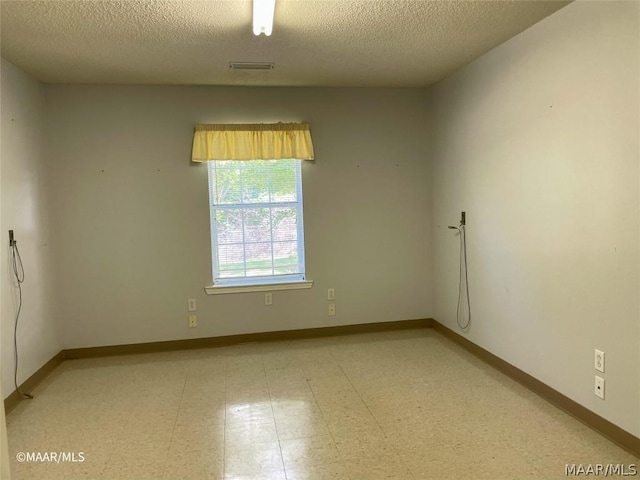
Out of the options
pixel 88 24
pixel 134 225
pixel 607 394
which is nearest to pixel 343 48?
pixel 88 24

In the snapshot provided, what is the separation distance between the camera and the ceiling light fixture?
2.32m

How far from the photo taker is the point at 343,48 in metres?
3.16

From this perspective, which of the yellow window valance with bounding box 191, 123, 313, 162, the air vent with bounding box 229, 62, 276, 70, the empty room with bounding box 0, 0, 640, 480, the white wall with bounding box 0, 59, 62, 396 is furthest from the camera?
the yellow window valance with bounding box 191, 123, 313, 162

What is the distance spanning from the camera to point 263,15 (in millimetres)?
2416

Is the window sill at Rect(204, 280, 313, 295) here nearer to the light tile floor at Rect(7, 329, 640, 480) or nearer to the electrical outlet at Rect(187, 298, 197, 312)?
the electrical outlet at Rect(187, 298, 197, 312)

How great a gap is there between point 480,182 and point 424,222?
102 cm

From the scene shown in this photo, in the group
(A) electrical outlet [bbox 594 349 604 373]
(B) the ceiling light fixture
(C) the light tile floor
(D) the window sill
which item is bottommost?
(C) the light tile floor

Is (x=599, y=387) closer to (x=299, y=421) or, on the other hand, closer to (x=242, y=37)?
(x=299, y=421)

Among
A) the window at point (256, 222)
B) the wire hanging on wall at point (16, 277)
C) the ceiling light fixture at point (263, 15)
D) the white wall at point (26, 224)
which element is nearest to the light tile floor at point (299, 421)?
the wire hanging on wall at point (16, 277)

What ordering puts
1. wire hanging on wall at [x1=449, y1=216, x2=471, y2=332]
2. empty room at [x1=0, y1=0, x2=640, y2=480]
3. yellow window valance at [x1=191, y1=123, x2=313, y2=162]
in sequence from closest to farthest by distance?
empty room at [x1=0, y1=0, x2=640, y2=480] → wire hanging on wall at [x1=449, y1=216, x2=471, y2=332] → yellow window valance at [x1=191, y1=123, x2=313, y2=162]

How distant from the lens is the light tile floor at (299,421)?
7.51 ft

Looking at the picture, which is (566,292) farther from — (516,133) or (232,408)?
(232,408)

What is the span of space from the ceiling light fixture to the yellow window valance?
→ 1.59 meters

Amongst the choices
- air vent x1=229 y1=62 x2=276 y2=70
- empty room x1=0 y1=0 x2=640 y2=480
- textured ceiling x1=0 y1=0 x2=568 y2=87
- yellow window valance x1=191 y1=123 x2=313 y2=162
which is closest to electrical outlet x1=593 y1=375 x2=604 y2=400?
empty room x1=0 y1=0 x2=640 y2=480
